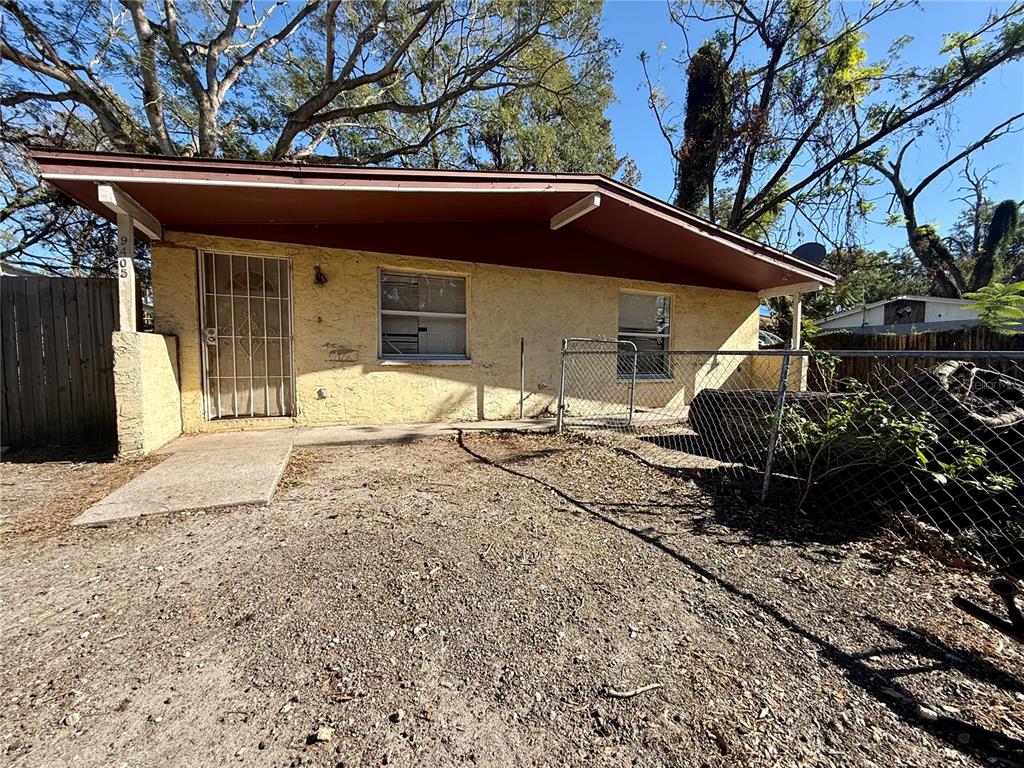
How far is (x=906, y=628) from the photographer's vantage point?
1.90 metres

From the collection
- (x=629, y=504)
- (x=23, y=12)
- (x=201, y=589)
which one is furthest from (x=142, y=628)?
(x=23, y=12)

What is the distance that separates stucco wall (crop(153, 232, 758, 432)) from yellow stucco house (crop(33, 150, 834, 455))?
2 centimetres

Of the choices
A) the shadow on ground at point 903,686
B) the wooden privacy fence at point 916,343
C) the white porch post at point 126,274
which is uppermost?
the white porch post at point 126,274

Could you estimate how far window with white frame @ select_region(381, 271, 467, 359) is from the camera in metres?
6.25

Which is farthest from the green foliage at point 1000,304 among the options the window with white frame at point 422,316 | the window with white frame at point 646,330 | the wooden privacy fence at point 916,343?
the window with white frame at point 422,316

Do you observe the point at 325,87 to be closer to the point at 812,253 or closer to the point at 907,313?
the point at 812,253

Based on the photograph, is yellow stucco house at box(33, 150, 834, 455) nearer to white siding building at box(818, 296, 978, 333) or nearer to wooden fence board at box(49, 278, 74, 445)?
wooden fence board at box(49, 278, 74, 445)

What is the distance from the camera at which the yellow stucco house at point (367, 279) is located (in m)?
4.38

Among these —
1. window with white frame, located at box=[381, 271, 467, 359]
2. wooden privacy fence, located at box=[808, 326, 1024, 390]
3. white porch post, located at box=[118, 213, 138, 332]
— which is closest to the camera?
white porch post, located at box=[118, 213, 138, 332]

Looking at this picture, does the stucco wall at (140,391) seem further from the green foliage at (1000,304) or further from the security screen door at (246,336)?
the green foliage at (1000,304)

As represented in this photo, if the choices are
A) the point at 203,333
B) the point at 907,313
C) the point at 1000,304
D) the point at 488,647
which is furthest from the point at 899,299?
the point at 203,333

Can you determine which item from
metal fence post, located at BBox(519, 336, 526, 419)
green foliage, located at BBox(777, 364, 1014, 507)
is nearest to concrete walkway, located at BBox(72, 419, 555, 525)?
metal fence post, located at BBox(519, 336, 526, 419)

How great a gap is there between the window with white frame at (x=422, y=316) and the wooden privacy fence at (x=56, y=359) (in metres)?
3.11

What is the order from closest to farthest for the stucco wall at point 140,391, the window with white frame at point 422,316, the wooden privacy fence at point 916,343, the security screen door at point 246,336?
the stucco wall at point 140,391
the security screen door at point 246,336
the window with white frame at point 422,316
the wooden privacy fence at point 916,343
